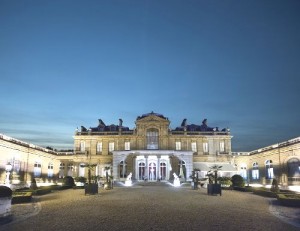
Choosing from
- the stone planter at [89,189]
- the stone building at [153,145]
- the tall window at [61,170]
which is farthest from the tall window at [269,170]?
the tall window at [61,170]

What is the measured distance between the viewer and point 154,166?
4791cm

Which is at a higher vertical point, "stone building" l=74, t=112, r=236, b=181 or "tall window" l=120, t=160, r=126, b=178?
"stone building" l=74, t=112, r=236, b=181

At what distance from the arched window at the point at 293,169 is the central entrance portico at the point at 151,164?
17.0 meters

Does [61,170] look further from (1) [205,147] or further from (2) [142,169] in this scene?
(1) [205,147]

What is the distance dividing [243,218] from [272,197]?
1061cm

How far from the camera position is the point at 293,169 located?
32875 millimetres

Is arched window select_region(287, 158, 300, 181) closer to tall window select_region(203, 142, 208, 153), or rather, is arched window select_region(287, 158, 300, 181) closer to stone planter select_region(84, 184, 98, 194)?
tall window select_region(203, 142, 208, 153)

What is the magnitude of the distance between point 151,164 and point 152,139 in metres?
5.73

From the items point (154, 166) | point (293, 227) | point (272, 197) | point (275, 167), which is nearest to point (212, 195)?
point (272, 197)

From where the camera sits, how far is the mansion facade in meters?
45.6

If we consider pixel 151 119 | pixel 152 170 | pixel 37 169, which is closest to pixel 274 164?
pixel 152 170

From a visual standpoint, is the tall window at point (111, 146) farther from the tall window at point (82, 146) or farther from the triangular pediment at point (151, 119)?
the triangular pediment at point (151, 119)

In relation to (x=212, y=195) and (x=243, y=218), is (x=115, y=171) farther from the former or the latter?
(x=243, y=218)

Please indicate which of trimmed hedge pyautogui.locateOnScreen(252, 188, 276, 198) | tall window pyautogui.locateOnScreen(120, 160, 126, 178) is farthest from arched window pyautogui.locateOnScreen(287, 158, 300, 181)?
tall window pyautogui.locateOnScreen(120, 160, 126, 178)
